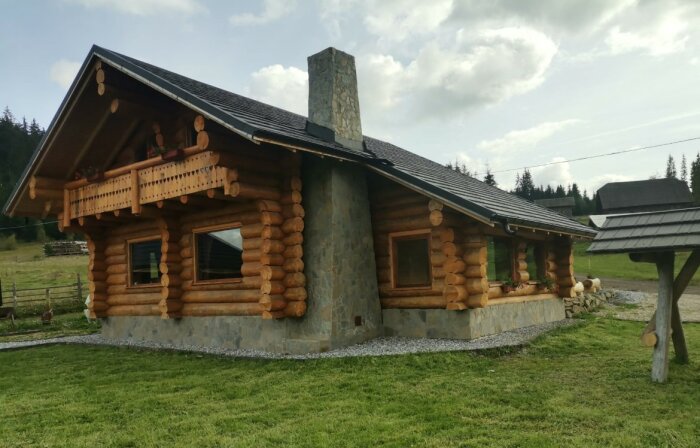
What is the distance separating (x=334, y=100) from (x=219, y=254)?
451 cm

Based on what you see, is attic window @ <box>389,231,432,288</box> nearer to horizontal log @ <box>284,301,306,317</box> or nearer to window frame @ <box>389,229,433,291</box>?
window frame @ <box>389,229,433,291</box>

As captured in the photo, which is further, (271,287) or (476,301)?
(476,301)

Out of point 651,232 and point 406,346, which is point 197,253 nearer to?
point 406,346

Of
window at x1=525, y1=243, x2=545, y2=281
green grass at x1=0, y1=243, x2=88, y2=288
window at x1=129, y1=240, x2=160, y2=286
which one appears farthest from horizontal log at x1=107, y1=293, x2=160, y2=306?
green grass at x1=0, y1=243, x2=88, y2=288

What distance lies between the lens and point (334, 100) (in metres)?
12.8

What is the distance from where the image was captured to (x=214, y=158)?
1044cm

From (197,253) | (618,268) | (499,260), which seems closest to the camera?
(197,253)

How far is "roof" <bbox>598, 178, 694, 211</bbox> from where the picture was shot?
65.4 meters

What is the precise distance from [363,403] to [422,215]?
576 cm

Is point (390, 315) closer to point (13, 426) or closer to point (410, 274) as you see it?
point (410, 274)

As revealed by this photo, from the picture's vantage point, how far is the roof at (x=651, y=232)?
7.18 meters

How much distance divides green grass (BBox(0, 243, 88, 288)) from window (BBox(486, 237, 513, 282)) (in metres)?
27.6

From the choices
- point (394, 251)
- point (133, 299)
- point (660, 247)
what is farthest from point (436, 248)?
point (133, 299)

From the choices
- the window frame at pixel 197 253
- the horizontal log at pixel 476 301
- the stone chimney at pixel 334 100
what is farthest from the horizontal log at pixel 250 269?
the horizontal log at pixel 476 301
